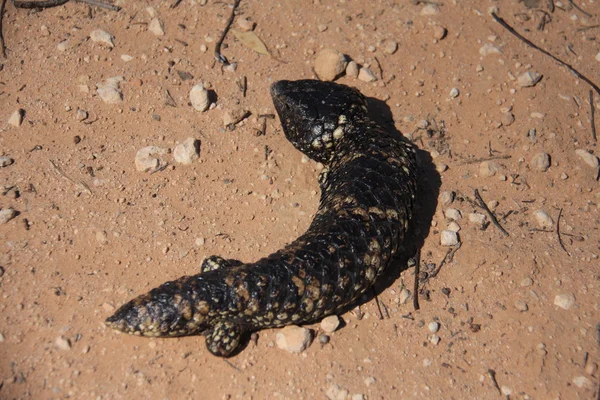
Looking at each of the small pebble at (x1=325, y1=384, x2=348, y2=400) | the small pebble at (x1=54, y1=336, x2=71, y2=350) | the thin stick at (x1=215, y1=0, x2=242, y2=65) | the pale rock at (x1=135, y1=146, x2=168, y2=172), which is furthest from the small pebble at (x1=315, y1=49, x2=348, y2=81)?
the small pebble at (x1=54, y1=336, x2=71, y2=350)

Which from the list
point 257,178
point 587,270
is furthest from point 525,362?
point 257,178

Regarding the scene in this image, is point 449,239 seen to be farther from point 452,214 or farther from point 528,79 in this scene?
point 528,79

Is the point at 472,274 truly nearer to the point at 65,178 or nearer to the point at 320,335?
the point at 320,335

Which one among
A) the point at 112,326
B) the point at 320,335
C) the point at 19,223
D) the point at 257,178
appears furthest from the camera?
the point at 257,178

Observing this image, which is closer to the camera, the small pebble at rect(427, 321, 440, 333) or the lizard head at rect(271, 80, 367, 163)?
the small pebble at rect(427, 321, 440, 333)

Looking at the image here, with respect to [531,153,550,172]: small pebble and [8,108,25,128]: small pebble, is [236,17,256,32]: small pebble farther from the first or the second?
[531,153,550,172]: small pebble

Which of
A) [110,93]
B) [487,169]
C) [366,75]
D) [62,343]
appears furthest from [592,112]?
[62,343]
